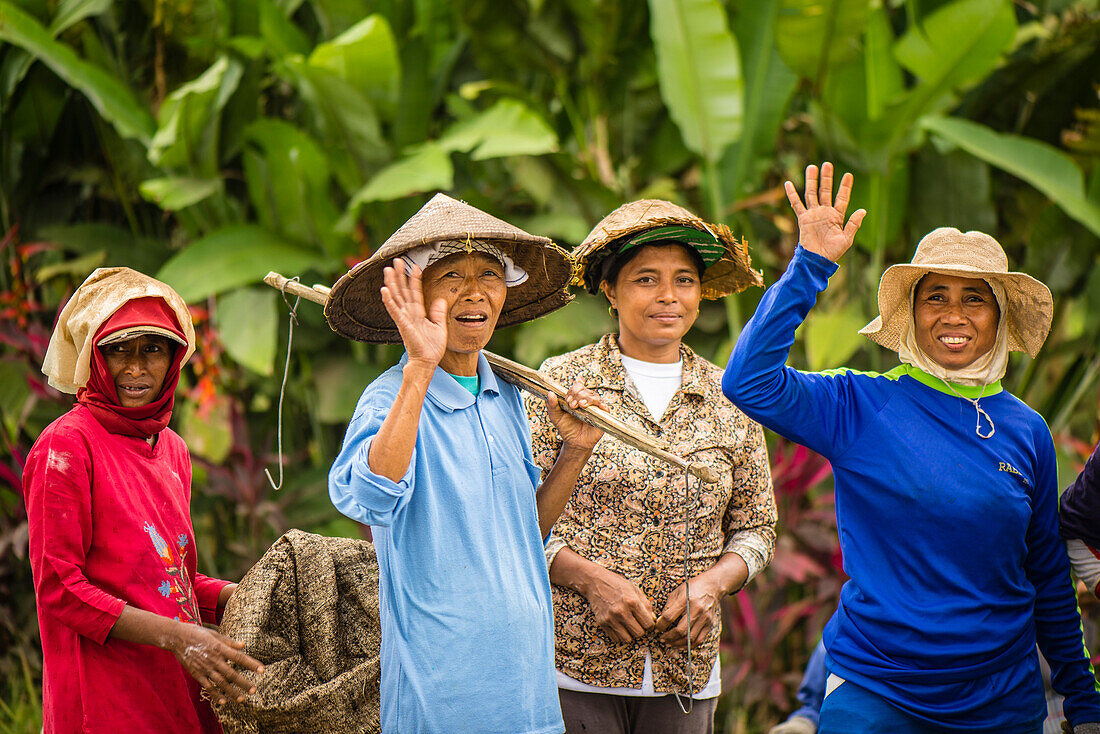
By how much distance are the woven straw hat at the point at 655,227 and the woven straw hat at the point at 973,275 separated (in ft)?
1.15

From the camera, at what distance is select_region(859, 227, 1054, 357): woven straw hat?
2422 mm

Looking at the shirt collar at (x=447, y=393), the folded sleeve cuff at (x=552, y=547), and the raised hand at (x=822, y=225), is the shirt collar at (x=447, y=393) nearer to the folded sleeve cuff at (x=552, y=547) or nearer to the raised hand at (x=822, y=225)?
the folded sleeve cuff at (x=552, y=547)

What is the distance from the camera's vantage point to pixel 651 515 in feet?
8.45

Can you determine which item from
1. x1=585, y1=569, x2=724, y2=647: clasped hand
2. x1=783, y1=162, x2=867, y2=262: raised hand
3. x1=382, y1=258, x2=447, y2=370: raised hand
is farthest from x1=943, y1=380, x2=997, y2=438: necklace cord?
x1=382, y1=258, x2=447, y2=370: raised hand

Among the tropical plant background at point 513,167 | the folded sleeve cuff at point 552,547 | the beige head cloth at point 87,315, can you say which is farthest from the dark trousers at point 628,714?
the tropical plant background at point 513,167

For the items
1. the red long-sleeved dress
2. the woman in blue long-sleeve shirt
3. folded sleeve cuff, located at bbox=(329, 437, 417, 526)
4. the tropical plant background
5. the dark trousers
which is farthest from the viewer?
the tropical plant background

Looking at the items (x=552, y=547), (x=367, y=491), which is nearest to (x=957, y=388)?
(x=552, y=547)

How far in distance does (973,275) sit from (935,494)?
0.53 meters

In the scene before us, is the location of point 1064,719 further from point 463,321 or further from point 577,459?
point 463,321

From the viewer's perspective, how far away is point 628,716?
260 centimetres

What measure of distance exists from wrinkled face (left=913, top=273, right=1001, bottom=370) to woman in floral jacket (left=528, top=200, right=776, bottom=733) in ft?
1.66

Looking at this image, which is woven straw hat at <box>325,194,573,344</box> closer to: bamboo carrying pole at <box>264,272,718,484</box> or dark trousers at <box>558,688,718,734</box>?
bamboo carrying pole at <box>264,272,718,484</box>

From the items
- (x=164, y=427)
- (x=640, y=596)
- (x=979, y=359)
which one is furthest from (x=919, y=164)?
(x=164, y=427)

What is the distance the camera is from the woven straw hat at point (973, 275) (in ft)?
7.95
